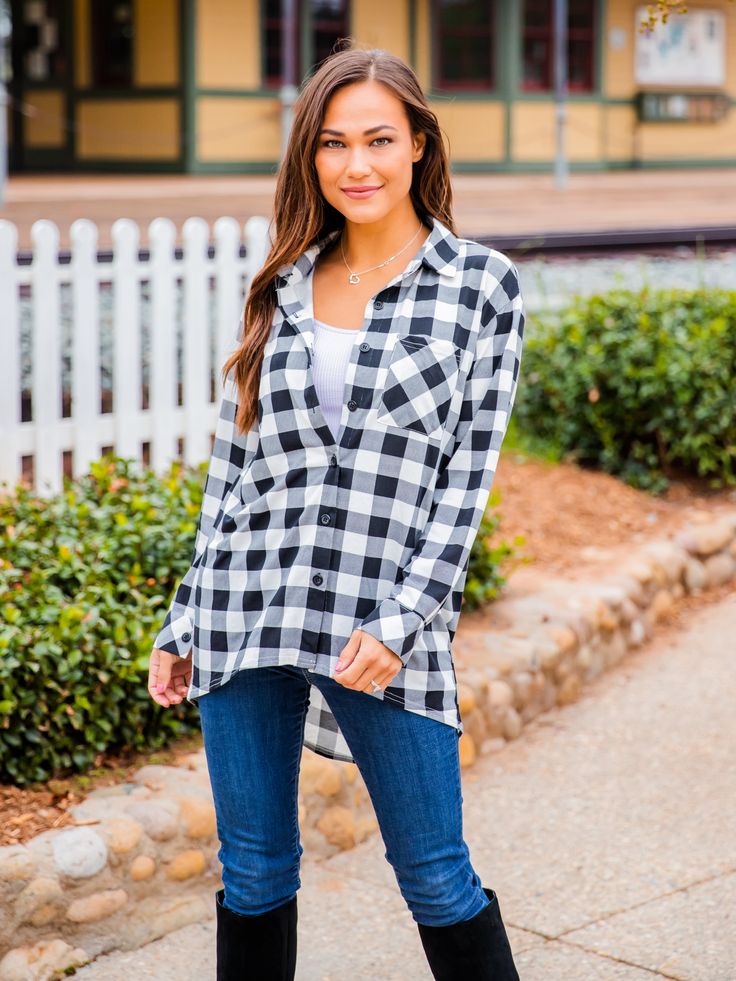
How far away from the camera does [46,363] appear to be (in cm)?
584

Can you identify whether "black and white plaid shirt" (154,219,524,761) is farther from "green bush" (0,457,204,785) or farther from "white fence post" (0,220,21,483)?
"white fence post" (0,220,21,483)

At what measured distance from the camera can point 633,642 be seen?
204 inches

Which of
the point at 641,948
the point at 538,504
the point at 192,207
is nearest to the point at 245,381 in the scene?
the point at 641,948

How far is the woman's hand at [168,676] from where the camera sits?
229 cm

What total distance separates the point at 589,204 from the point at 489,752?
13581 millimetres

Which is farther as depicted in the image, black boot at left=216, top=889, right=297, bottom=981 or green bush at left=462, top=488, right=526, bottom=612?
green bush at left=462, top=488, right=526, bottom=612

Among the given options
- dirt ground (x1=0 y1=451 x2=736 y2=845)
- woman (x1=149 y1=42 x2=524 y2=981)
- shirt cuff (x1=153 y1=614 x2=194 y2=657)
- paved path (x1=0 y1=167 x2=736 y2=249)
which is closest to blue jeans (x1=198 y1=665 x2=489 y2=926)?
woman (x1=149 y1=42 x2=524 y2=981)

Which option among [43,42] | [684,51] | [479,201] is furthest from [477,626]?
[684,51]

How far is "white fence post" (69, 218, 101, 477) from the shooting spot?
591 cm

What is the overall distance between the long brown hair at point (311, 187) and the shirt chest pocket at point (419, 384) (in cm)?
24

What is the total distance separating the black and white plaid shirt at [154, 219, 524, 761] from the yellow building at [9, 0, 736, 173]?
18807mm

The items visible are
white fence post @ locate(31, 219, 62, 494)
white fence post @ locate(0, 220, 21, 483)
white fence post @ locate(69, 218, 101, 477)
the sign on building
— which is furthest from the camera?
the sign on building

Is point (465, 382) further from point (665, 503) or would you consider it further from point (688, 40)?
point (688, 40)

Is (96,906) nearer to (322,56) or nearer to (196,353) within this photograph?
(196,353)
